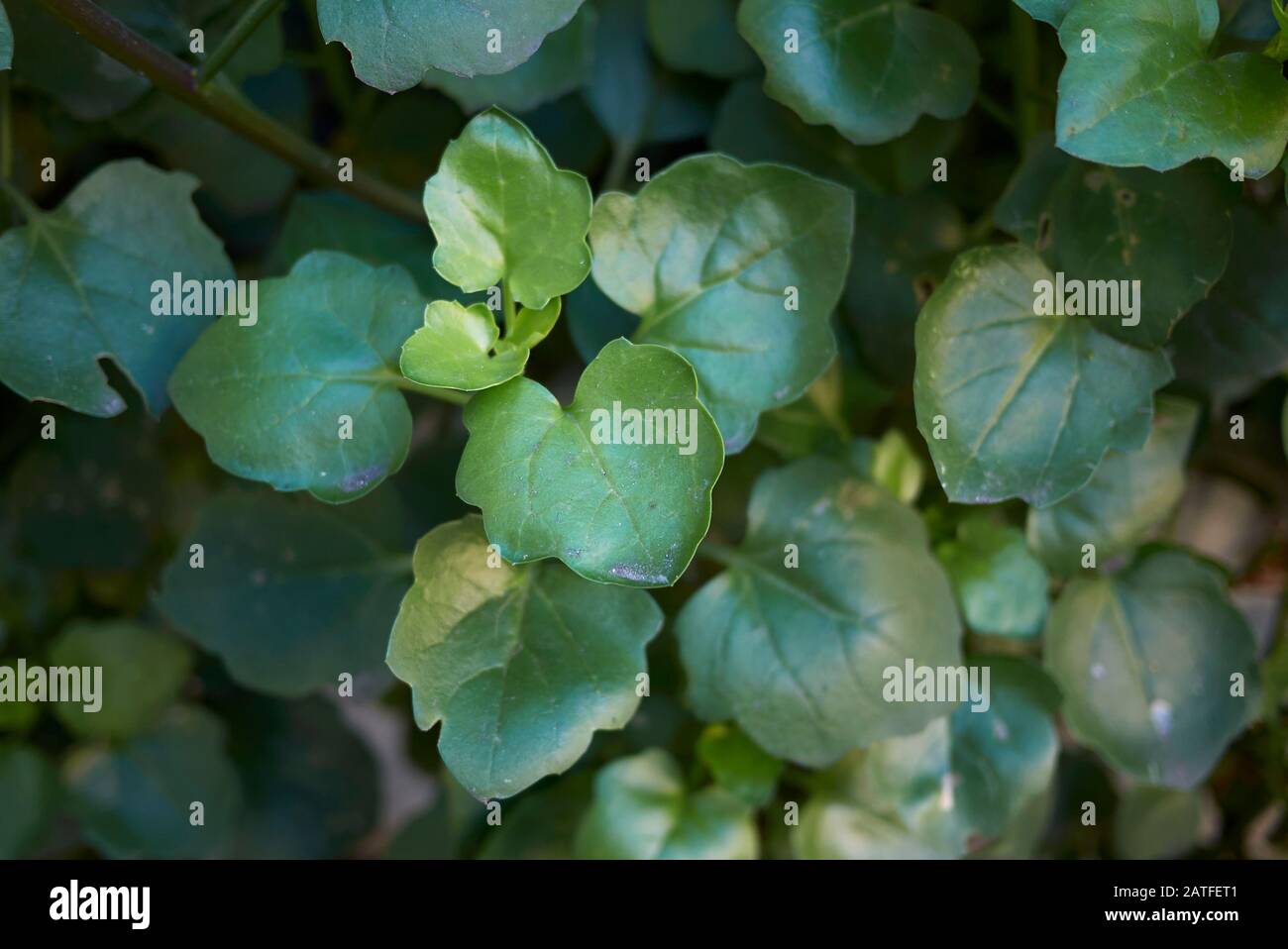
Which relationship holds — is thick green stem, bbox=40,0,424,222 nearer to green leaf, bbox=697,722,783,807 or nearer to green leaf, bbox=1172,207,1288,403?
green leaf, bbox=697,722,783,807

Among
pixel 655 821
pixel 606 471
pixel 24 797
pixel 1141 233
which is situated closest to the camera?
pixel 606 471

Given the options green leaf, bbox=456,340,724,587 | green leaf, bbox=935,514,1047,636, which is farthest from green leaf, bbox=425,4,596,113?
green leaf, bbox=935,514,1047,636

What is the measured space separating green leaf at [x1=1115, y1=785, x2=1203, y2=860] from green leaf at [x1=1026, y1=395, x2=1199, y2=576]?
10.8 inches

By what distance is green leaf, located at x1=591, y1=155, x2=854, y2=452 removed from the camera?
0.67 meters

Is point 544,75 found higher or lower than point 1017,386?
higher

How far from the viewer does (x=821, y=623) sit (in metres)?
0.73

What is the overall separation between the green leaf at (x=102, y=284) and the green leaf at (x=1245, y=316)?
699 millimetres

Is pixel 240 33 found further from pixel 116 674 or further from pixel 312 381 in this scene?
pixel 116 674

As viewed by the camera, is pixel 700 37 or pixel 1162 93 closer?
pixel 1162 93

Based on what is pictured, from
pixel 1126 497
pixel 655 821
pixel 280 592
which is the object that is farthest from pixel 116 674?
pixel 1126 497

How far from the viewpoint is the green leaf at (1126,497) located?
2.66 ft

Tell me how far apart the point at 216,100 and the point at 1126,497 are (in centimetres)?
72
